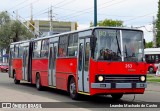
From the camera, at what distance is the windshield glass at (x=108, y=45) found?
14781 mm

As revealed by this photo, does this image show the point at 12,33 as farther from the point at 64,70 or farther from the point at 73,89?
the point at 73,89

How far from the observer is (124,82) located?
14812 millimetres

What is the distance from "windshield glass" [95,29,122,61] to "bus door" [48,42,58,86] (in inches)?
188

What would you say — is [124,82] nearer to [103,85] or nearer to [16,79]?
[103,85]

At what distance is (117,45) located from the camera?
592 inches

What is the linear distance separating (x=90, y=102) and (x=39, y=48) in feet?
24.9

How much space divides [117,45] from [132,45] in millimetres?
648

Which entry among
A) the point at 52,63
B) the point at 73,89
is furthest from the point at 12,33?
the point at 73,89

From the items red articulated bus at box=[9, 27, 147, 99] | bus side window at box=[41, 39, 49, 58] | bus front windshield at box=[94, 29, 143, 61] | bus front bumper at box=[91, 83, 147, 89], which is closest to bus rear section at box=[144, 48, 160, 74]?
bus side window at box=[41, 39, 49, 58]

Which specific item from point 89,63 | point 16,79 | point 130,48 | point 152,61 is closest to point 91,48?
point 89,63

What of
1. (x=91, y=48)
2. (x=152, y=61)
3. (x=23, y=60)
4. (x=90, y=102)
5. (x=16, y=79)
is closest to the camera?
(x=91, y=48)

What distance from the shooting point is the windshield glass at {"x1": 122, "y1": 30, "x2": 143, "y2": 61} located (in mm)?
15078

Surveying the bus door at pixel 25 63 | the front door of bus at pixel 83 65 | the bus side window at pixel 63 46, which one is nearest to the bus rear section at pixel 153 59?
the bus door at pixel 25 63

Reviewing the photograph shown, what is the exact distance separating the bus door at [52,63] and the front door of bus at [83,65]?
11.7ft
